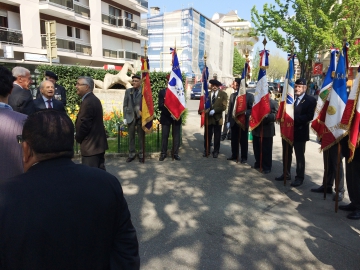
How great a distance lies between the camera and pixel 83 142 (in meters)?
4.43

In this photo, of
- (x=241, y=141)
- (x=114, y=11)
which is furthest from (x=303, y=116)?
(x=114, y=11)

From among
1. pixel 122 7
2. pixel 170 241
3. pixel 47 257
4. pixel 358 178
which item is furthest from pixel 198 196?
pixel 122 7

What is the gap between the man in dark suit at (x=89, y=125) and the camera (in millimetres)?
4277

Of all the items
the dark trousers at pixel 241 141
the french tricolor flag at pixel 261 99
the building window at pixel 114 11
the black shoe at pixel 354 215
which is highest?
the building window at pixel 114 11

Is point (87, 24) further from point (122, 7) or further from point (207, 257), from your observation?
point (207, 257)

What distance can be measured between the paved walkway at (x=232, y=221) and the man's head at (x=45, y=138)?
6.94ft

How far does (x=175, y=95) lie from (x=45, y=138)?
5.95 meters

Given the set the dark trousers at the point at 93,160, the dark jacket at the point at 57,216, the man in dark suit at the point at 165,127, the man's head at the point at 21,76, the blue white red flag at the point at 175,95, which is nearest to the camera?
the dark jacket at the point at 57,216

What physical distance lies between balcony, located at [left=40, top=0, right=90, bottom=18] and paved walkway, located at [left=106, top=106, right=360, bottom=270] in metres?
21.8

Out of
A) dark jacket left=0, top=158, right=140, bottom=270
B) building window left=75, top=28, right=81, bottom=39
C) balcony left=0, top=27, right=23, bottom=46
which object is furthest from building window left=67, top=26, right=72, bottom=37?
dark jacket left=0, top=158, right=140, bottom=270

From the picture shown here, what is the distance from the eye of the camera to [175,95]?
7320 millimetres

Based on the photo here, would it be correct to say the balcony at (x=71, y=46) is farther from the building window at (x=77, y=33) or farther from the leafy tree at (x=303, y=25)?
the leafy tree at (x=303, y=25)

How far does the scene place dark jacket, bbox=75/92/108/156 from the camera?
4270mm

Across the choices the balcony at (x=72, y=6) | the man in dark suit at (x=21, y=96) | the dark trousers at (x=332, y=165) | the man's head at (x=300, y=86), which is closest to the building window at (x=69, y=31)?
the balcony at (x=72, y=6)
